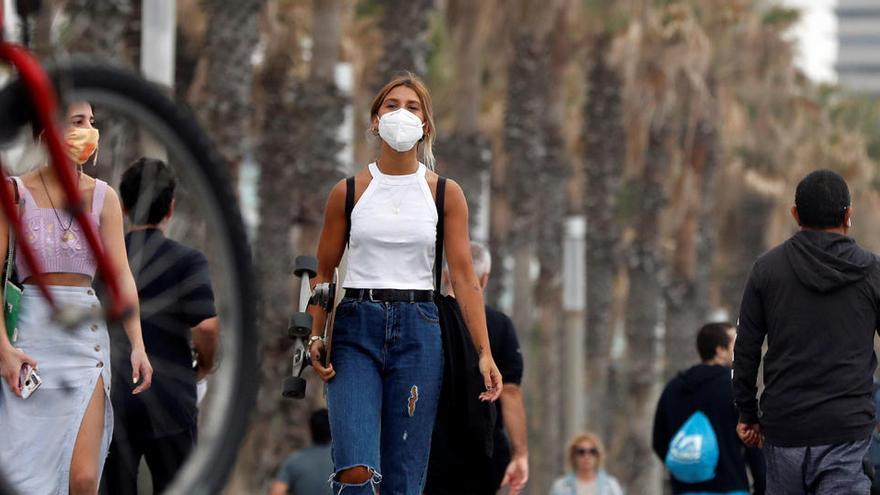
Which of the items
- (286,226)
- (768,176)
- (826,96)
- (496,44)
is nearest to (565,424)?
(496,44)

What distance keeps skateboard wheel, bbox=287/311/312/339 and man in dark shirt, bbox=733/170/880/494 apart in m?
1.80

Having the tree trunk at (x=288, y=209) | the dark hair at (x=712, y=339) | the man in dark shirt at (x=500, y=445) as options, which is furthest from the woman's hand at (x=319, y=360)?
the tree trunk at (x=288, y=209)

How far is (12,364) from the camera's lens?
14.7ft

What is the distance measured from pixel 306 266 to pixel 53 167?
7.55 feet

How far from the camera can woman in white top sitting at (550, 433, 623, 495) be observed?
13.1m

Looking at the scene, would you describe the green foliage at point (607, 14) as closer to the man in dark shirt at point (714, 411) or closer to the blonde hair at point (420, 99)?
the man in dark shirt at point (714, 411)

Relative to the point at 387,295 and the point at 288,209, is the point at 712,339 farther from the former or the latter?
the point at 288,209

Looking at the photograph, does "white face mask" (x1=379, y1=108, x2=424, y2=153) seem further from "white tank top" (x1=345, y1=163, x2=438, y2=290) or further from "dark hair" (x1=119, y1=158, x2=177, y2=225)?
"dark hair" (x1=119, y1=158, x2=177, y2=225)

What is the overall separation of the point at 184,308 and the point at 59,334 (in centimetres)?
50

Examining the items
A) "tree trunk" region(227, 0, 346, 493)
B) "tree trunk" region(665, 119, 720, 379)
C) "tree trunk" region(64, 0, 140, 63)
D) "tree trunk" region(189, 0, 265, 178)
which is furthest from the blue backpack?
"tree trunk" region(665, 119, 720, 379)

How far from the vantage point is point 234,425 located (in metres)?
3.68

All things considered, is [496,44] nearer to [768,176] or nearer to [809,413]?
[768,176]

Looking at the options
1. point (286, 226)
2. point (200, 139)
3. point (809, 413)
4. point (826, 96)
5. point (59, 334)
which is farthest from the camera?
point (826, 96)

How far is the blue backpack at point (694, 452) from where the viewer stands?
8703mm
